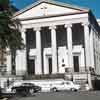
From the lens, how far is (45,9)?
66.9 meters

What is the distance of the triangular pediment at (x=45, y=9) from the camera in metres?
65.0

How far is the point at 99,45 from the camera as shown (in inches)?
3098

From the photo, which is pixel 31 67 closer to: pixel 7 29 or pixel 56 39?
pixel 56 39

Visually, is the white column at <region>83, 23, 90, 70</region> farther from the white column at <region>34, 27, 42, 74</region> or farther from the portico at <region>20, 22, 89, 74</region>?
the white column at <region>34, 27, 42, 74</region>

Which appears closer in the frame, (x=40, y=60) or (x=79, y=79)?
(x=79, y=79)

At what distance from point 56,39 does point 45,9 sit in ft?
20.6

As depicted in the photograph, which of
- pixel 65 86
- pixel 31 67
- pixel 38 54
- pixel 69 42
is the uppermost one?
pixel 69 42

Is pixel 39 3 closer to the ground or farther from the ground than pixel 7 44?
farther from the ground

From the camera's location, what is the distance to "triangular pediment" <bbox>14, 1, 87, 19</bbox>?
6500cm

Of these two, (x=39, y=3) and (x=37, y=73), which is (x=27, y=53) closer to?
(x=37, y=73)

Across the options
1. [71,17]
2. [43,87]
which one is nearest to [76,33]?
[71,17]

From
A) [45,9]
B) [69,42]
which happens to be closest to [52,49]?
[69,42]

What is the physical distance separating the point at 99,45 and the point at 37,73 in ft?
64.6

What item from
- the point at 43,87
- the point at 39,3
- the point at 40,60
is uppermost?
the point at 39,3
